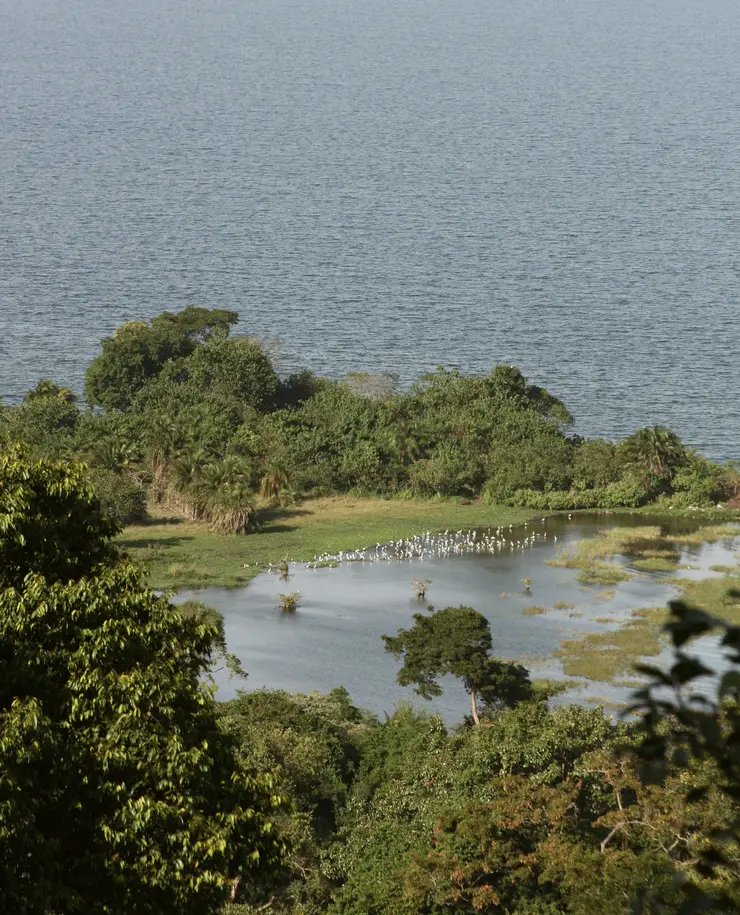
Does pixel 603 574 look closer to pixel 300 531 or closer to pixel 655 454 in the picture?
pixel 300 531

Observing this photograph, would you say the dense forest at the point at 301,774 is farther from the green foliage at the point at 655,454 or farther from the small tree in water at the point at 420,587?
the green foliage at the point at 655,454

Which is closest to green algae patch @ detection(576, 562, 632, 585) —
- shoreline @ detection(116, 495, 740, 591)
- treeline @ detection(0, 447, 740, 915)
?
shoreline @ detection(116, 495, 740, 591)

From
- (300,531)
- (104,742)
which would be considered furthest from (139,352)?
(104,742)

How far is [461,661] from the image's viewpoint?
46.7 m

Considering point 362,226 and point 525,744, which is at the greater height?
point 362,226

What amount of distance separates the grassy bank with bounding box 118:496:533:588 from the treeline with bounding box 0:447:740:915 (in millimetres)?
28330

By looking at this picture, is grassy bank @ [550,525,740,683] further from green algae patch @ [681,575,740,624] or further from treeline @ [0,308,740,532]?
treeline @ [0,308,740,532]

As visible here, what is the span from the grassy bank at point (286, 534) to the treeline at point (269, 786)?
28330 millimetres

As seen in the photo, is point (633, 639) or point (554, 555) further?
point (554, 555)

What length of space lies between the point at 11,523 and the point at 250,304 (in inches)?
5380

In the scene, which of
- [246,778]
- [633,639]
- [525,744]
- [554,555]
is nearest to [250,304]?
[554,555]

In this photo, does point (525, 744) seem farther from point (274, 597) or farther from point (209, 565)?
point (209, 565)

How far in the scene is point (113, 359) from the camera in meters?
103

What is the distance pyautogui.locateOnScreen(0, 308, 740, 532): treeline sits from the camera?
264 feet
